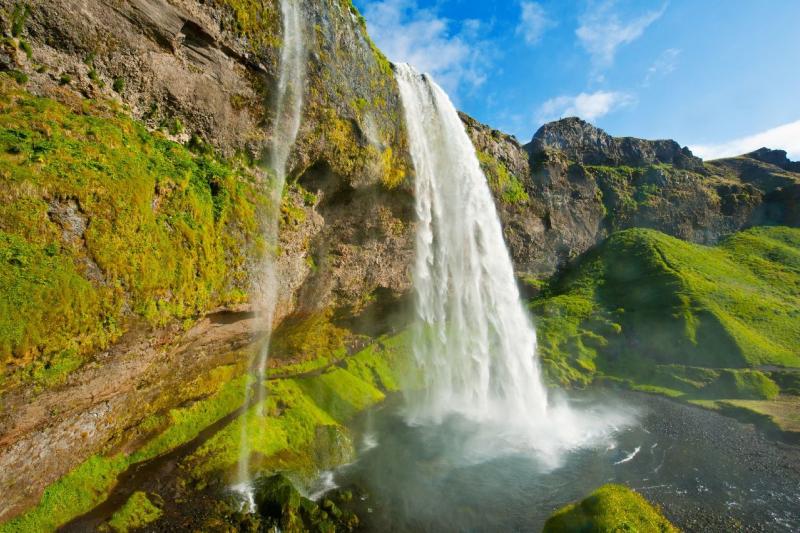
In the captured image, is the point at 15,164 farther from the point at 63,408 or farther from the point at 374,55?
the point at 374,55

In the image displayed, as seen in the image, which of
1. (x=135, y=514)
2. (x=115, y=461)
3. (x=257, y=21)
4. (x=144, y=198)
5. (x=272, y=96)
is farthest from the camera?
(x=272, y=96)

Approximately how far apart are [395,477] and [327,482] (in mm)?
3159

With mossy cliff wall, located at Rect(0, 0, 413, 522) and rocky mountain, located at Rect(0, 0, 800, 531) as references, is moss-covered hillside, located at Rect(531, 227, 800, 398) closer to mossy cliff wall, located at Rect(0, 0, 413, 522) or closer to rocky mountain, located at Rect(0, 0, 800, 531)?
rocky mountain, located at Rect(0, 0, 800, 531)

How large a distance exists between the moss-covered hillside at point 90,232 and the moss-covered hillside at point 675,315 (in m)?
37.2

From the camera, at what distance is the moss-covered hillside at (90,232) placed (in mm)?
10891

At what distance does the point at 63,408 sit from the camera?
13.0 metres

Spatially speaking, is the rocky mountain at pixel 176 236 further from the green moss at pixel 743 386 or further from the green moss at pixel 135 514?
the green moss at pixel 743 386

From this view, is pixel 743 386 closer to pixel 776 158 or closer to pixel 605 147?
pixel 605 147

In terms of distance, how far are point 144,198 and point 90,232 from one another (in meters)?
2.38

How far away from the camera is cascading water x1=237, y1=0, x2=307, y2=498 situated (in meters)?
21.0

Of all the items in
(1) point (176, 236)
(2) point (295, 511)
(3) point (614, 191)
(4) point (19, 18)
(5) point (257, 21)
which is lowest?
(2) point (295, 511)

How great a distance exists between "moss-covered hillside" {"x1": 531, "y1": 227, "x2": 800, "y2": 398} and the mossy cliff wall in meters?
32.2

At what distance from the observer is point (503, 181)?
171ft

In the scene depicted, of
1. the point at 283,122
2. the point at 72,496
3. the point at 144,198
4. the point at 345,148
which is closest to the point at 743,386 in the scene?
the point at 345,148
